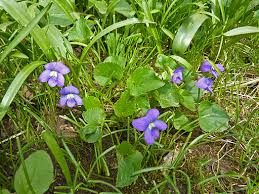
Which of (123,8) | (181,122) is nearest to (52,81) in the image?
(181,122)

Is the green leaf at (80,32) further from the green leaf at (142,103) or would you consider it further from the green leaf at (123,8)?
the green leaf at (142,103)

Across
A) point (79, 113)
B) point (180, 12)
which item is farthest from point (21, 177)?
point (180, 12)

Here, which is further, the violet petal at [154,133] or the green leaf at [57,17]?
the green leaf at [57,17]

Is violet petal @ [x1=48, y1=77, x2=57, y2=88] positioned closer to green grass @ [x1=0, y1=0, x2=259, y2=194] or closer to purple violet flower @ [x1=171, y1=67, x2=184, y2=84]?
green grass @ [x1=0, y1=0, x2=259, y2=194]

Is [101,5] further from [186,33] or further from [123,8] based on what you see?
[186,33]

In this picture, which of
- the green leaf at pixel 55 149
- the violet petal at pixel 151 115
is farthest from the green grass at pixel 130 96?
the violet petal at pixel 151 115
